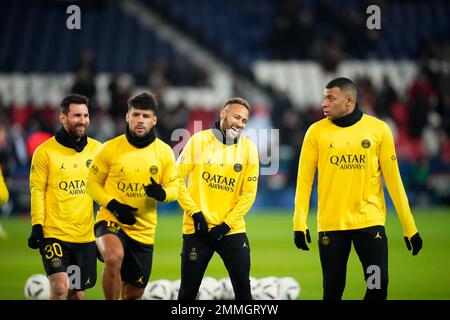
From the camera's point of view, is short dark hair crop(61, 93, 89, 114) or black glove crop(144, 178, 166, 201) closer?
black glove crop(144, 178, 166, 201)

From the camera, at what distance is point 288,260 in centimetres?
1396

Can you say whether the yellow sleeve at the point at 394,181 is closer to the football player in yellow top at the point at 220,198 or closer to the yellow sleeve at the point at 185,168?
the football player in yellow top at the point at 220,198

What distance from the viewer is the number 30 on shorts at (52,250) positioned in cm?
817

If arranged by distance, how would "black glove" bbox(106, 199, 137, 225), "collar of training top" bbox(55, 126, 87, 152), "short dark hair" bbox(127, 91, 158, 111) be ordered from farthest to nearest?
"collar of training top" bbox(55, 126, 87, 152) → "short dark hair" bbox(127, 91, 158, 111) → "black glove" bbox(106, 199, 137, 225)

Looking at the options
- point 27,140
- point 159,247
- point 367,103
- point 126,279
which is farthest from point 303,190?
point 367,103

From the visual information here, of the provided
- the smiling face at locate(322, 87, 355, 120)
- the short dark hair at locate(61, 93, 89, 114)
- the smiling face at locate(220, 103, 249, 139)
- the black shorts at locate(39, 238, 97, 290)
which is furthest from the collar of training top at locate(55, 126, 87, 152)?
the smiling face at locate(322, 87, 355, 120)

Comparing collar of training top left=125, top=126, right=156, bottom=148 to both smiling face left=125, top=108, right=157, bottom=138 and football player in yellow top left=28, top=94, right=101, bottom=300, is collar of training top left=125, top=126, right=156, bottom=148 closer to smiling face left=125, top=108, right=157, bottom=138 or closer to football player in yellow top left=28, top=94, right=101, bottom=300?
smiling face left=125, top=108, right=157, bottom=138

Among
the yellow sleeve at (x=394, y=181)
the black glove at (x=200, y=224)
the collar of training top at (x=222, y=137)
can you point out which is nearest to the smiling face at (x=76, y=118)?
the collar of training top at (x=222, y=137)

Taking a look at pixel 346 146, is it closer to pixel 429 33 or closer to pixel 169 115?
pixel 169 115

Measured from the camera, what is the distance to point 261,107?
22.7m

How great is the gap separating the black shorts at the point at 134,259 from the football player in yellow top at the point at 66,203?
28cm

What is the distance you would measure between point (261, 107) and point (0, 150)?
758 cm

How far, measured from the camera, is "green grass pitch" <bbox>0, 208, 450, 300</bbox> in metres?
11.0

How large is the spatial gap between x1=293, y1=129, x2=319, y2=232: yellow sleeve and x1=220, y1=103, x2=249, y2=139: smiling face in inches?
24.1
